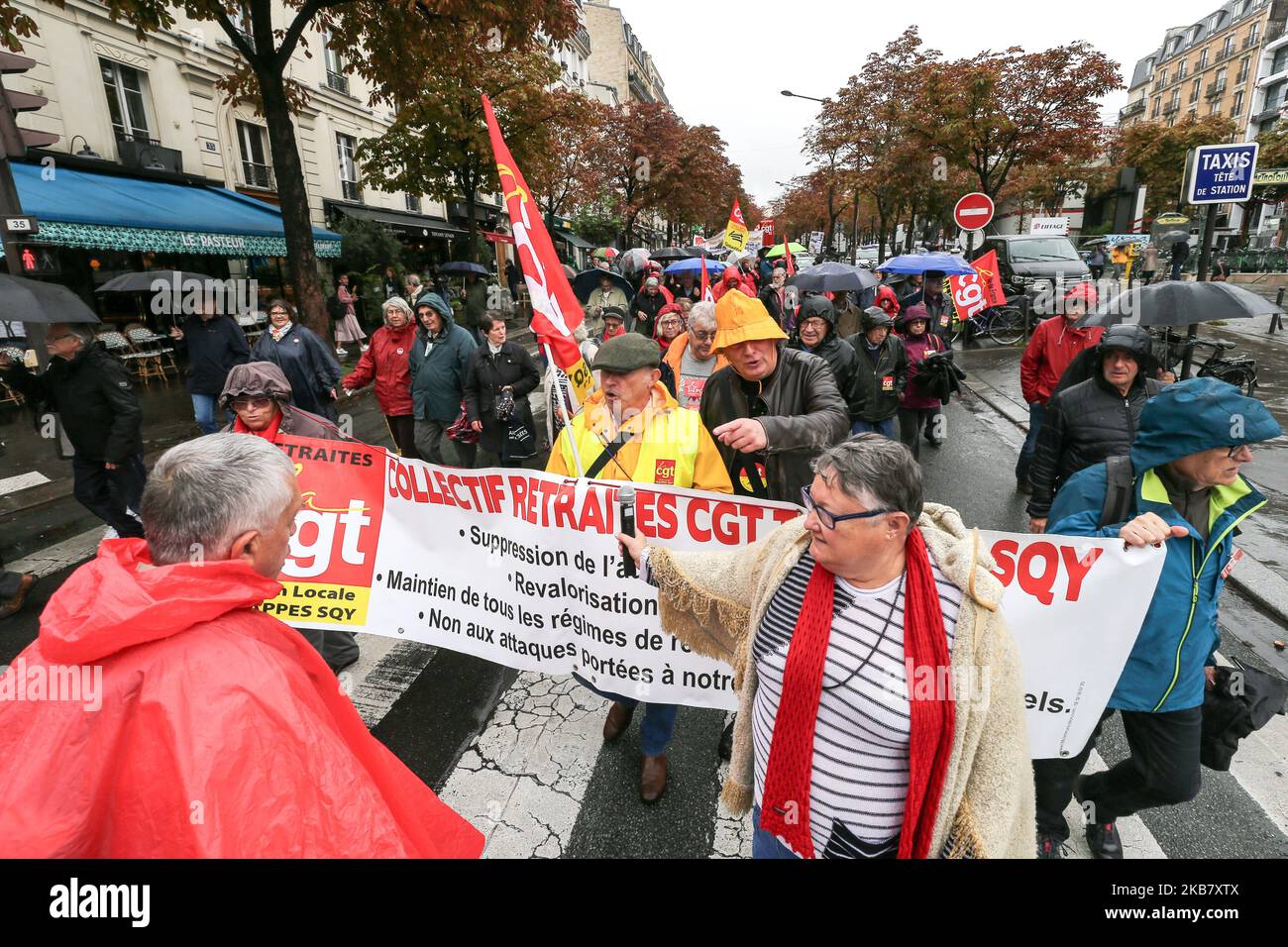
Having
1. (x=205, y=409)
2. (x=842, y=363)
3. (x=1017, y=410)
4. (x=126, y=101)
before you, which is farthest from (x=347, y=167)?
(x=842, y=363)

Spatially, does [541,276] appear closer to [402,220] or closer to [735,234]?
[735,234]

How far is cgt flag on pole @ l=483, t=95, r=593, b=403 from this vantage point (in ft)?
9.66

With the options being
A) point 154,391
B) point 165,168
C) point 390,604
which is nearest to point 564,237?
point 165,168

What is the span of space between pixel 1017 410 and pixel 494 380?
8.23 m

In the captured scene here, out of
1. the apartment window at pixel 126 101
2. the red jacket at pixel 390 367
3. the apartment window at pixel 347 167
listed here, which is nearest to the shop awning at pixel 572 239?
the apartment window at pixel 347 167

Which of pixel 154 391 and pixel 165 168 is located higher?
pixel 165 168

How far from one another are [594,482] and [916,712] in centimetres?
163

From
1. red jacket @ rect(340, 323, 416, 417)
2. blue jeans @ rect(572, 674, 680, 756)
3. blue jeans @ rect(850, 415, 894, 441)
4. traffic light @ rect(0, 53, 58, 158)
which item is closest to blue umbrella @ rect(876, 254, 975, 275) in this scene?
blue jeans @ rect(850, 415, 894, 441)

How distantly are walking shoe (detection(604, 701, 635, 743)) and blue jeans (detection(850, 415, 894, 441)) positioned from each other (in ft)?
12.2

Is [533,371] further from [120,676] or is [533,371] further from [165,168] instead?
[165,168]

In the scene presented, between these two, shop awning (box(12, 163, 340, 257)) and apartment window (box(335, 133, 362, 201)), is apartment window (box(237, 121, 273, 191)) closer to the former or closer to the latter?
shop awning (box(12, 163, 340, 257))

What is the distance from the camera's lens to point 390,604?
3359 millimetres

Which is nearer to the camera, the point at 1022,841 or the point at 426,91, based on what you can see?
the point at 1022,841

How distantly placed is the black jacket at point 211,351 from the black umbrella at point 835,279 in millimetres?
7861
